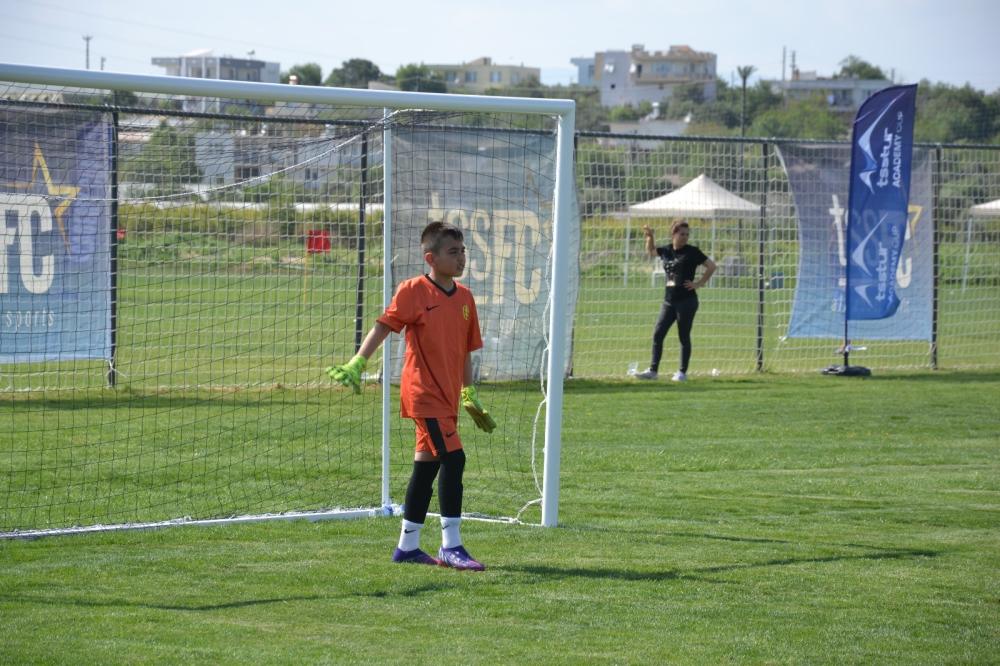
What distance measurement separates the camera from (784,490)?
884 centimetres

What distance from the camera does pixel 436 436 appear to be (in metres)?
6.37

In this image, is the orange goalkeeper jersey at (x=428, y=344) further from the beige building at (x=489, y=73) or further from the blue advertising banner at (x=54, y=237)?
the beige building at (x=489, y=73)

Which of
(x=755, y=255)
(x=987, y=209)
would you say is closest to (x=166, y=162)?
(x=755, y=255)

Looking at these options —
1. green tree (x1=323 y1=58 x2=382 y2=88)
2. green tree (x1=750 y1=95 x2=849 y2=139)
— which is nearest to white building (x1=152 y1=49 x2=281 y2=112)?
green tree (x1=323 y1=58 x2=382 y2=88)

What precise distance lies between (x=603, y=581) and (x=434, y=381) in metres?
1.37

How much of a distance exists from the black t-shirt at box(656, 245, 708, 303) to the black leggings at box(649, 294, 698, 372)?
0.08 meters

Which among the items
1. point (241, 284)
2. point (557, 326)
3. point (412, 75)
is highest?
point (412, 75)

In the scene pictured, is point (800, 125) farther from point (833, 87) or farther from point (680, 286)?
point (680, 286)

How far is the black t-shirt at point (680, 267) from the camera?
1483 cm

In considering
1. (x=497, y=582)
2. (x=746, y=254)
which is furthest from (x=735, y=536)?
(x=746, y=254)

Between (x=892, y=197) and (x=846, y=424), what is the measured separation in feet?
16.0

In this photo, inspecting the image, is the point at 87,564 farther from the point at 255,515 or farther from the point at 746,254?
the point at 746,254

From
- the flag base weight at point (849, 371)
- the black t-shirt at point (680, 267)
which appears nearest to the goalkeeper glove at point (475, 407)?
the black t-shirt at point (680, 267)

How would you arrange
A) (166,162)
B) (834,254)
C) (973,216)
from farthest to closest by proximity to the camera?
(973,216) < (834,254) < (166,162)
